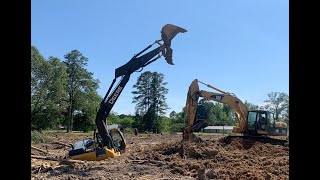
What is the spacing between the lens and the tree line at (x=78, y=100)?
47.2 m

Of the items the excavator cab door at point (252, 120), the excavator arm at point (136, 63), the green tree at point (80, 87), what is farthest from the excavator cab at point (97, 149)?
the green tree at point (80, 87)

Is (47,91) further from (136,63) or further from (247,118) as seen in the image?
(136,63)

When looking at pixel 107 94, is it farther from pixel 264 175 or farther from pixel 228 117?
pixel 228 117

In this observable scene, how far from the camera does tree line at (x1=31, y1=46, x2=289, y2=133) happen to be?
47250 millimetres

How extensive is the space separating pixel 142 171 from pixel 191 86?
792cm

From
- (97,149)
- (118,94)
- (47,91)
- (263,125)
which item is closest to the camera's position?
(97,149)

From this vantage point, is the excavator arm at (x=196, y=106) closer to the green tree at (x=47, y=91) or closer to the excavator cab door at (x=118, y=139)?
the excavator cab door at (x=118, y=139)

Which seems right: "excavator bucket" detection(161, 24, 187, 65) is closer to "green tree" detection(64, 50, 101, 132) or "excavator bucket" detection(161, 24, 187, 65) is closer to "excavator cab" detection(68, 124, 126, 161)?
"excavator cab" detection(68, 124, 126, 161)

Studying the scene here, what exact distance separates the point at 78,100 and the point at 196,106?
4087cm

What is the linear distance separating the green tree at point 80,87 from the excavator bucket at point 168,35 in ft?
138

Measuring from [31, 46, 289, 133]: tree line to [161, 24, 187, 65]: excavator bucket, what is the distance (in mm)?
22890

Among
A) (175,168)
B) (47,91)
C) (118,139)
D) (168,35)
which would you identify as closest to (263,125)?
(168,35)

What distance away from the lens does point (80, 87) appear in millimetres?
57188

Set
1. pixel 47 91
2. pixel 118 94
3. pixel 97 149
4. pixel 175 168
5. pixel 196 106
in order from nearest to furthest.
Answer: pixel 175 168
pixel 97 149
pixel 118 94
pixel 196 106
pixel 47 91
